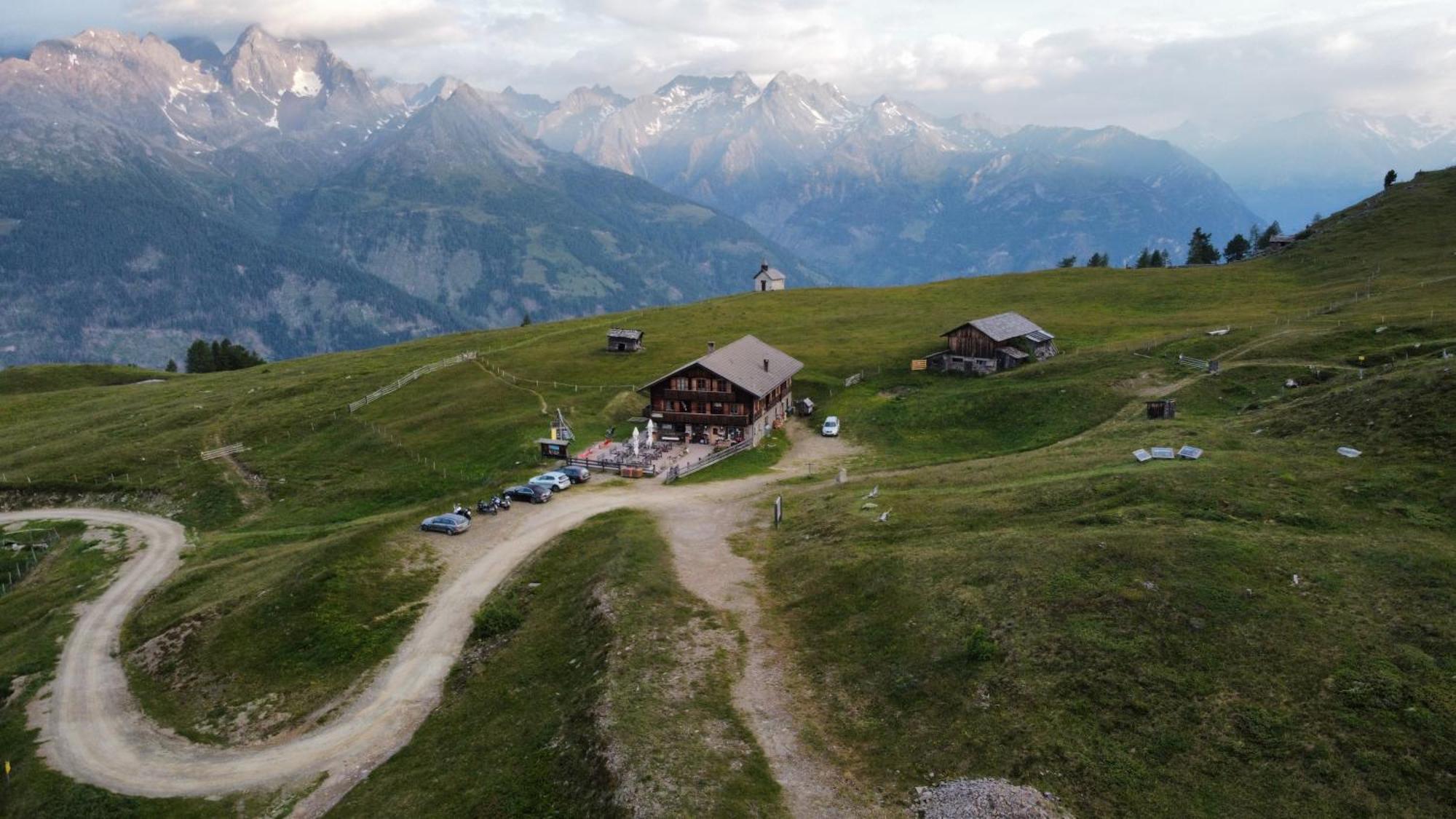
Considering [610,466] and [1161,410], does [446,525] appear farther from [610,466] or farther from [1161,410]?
[1161,410]

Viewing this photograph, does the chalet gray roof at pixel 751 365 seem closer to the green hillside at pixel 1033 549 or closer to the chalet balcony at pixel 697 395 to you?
the chalet balcony at pixel 697 395

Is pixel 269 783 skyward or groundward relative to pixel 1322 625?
groundward

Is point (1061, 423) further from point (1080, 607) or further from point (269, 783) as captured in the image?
point (269, 783)

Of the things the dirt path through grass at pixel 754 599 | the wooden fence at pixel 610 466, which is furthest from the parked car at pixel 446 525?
the wooden fence at pixel 610 466

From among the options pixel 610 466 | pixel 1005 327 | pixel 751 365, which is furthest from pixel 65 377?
pixel 1005 327

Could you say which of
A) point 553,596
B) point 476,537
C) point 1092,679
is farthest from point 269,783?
point 1092,679

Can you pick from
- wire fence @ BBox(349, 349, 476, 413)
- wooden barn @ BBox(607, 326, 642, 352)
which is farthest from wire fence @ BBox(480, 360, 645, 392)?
wooden barn @ BBox(607, 326, 642, 352)
